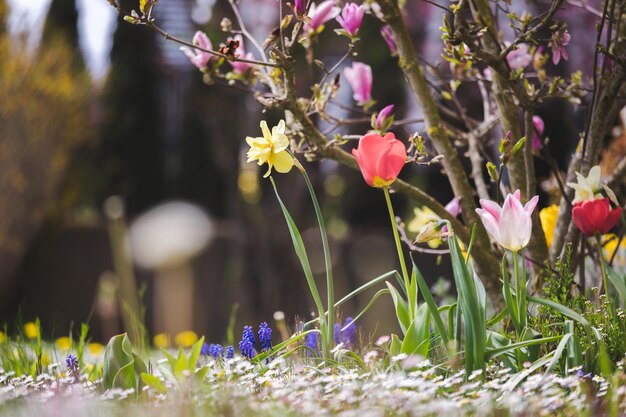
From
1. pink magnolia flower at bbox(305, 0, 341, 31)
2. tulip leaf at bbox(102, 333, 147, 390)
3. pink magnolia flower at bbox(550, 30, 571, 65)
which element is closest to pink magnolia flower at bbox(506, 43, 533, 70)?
pink magnolia flower at bbox(550, 30, 571, 65)

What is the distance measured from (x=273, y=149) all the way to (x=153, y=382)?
659 mm

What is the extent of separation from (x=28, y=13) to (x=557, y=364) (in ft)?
23.0

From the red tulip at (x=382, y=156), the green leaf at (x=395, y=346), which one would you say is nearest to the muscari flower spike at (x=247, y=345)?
the green leaf at (x=395, y=346)

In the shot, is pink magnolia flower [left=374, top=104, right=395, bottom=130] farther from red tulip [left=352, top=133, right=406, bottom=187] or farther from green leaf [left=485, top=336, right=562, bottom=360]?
green leaf [left=485, top=336, right=562, bottom=360]

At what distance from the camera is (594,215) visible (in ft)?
6.59

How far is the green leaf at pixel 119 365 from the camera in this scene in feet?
6.72

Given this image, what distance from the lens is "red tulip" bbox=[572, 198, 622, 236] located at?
200 centimetres

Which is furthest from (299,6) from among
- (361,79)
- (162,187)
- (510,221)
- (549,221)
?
(162,187)

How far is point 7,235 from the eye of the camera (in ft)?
24.7

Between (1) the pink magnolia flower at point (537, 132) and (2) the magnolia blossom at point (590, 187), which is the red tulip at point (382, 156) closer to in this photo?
(2) the magnolia blossom at point (590, 187)

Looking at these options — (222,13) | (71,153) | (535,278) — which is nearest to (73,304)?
(71,153)

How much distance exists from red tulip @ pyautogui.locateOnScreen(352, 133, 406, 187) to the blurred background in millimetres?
4654

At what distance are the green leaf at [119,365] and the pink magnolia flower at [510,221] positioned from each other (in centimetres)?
96

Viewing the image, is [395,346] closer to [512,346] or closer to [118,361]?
[512,346]
